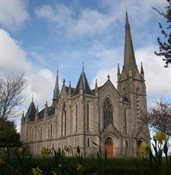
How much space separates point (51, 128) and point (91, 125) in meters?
13.2

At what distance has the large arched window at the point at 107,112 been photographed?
41.6 meters

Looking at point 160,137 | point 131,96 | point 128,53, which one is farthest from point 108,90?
point 160,137

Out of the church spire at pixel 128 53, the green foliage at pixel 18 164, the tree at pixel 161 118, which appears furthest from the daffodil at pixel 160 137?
the church spire at pixel 128 53

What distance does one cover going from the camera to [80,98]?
1547 inches

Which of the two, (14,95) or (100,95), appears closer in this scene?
(14,95)

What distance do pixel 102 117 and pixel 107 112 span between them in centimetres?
195

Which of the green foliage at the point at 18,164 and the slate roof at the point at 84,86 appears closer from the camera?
the green foliage at the point at 18,164

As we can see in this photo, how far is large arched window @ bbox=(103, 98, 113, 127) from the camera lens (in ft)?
137

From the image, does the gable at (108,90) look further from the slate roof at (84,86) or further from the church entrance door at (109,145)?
the church entrance door at (109,145)

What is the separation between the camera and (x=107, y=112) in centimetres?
4247

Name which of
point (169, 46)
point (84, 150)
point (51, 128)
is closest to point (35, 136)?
point (51, 128)

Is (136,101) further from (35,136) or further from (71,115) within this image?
(35,136)

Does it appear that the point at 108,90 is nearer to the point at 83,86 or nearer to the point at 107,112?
the point at 107,112

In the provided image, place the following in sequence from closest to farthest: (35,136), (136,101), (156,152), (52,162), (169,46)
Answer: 1. (156,152)
2. (52,162)
3. (169,46)
4. (136,101)
5. (35,136)
